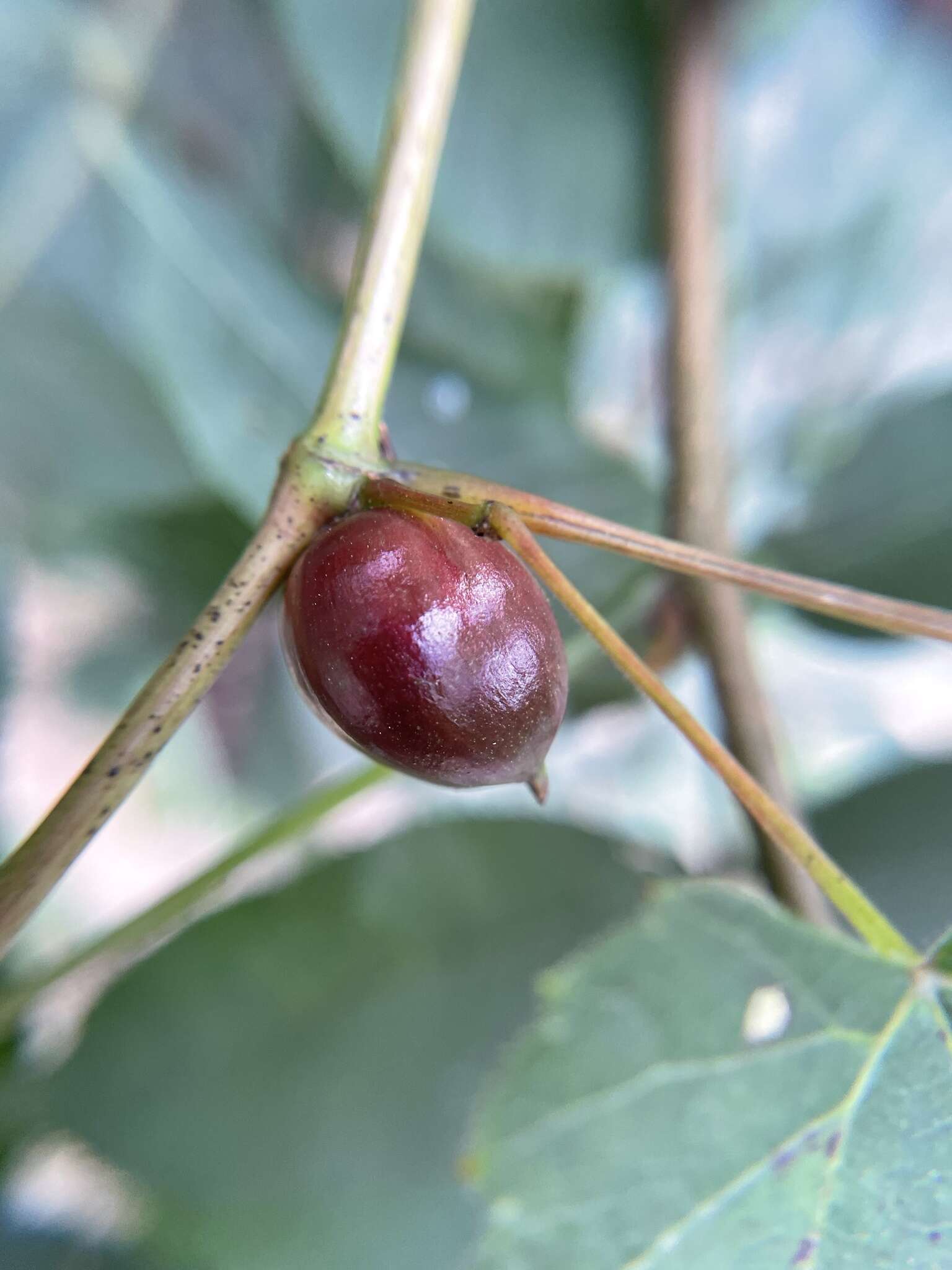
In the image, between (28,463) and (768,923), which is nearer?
(768,923)

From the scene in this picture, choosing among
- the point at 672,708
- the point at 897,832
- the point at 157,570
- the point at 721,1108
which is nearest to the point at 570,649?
the point at 672,708

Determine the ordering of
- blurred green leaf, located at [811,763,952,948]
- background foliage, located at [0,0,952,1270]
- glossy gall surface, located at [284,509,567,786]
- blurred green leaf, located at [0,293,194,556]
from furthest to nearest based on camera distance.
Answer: blurred green leaf, located at [0,293,194,556] → blurred green leaf, located at [811,763,952,948] → background foliage, located at [0,0,952,1270] → glossy gall surface, located at [284,509,567,786]

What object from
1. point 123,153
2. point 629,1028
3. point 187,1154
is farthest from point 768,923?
point 123,153

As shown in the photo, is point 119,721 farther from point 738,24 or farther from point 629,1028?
point 738,24

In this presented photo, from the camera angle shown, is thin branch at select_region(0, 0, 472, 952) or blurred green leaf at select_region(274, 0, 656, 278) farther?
blurred green leaf at select_region(274, 0, 656, 278)

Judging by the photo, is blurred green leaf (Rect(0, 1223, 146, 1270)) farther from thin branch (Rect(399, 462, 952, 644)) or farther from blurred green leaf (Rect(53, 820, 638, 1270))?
thin branch (Rect(399, 462, 952, 644))

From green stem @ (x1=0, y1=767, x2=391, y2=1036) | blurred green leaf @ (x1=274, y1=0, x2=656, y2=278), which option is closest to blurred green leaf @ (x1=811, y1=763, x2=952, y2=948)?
green stem @ (x1=0, y1=767, x2=391, y2=1036)

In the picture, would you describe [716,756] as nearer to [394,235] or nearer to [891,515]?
[394,235]
